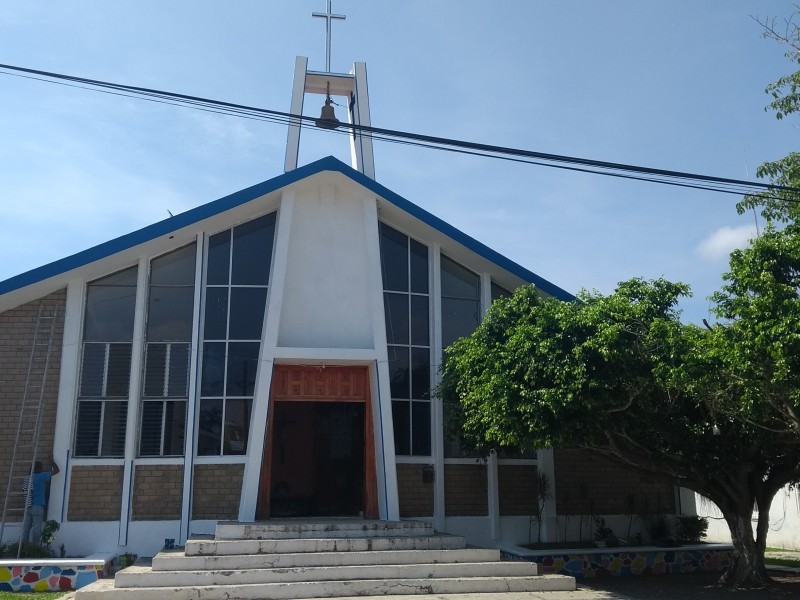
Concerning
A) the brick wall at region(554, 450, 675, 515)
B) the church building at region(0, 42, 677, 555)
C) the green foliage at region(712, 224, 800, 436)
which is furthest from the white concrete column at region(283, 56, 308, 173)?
the green foliage at region(712, 224, 800, 436)

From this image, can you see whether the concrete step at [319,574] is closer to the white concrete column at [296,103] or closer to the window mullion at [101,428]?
the window mullion at [101,428]

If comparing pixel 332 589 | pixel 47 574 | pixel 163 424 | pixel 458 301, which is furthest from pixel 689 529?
pixel 47 574

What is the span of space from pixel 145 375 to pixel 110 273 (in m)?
2.05

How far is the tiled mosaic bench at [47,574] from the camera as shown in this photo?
456 inches

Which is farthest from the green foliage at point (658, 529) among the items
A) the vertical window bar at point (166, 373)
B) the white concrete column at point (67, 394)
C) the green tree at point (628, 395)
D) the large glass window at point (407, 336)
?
the white concrete column at point (67, 394)

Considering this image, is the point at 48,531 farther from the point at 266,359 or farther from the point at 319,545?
the point at 319,545

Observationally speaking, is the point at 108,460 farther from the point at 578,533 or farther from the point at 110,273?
the point at 578,533

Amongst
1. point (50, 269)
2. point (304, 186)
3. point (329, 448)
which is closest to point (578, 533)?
point (329, 448)

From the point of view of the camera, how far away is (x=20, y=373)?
1391 cm

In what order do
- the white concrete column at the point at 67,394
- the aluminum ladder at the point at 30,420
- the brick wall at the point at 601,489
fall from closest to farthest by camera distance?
the aluminum ladder at the point at 30,420, the white concrete column at the point at 67,394, the brick wall at the point at 601,489

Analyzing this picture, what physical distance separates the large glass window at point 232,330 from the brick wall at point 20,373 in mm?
2569

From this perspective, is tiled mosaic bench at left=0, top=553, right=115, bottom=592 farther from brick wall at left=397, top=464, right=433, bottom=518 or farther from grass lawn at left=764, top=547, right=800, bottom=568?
grass lawn at left=764, top=547, right=800, bottom=568

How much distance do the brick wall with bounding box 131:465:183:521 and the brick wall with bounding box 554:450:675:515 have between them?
7329 mm

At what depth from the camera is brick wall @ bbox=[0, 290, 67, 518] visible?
13.6 metres
